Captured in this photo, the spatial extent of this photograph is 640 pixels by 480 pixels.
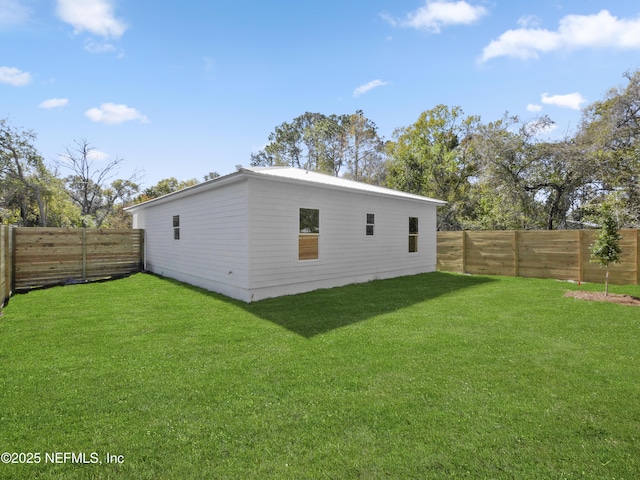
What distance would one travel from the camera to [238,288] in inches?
297

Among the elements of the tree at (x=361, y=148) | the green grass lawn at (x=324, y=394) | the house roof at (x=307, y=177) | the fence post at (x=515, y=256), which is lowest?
the green grass lawn at (x=324, y=394)

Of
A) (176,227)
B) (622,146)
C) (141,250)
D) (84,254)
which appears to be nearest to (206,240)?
(176,227)

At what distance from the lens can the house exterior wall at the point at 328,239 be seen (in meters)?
7.45

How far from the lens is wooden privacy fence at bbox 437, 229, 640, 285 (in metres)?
9.35

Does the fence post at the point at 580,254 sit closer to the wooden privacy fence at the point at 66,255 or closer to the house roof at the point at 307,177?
the house roof at the point at 307,177

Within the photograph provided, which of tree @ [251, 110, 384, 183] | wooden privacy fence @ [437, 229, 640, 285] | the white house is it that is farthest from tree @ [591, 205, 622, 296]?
tree @ [251, 110, 384, 183]

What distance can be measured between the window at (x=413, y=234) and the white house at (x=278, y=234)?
0.04 meters

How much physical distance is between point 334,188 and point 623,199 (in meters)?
10.6

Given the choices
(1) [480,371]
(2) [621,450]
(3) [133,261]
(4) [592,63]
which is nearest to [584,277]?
(4) [592,63]

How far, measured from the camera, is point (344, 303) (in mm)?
7070

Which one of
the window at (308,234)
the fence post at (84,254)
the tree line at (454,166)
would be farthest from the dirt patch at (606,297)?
the fence post at (84,254)

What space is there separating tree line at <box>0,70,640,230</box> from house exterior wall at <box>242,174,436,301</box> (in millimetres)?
6275

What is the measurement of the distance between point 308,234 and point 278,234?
101cm

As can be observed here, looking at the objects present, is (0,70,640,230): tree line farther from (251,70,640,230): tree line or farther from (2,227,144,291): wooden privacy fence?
(2,227,144,291): wooden privacy fence
